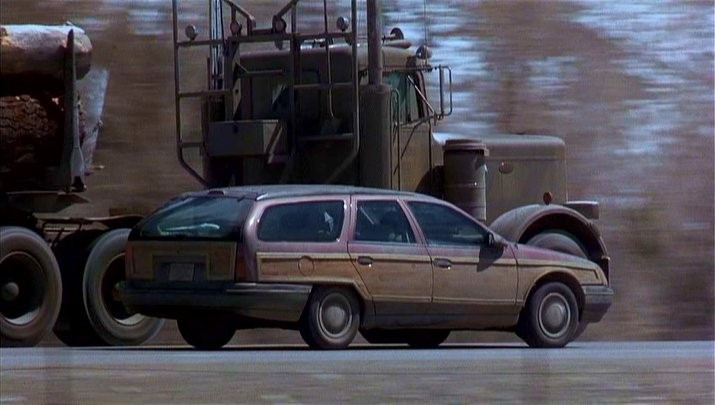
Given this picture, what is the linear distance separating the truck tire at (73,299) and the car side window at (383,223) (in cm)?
331

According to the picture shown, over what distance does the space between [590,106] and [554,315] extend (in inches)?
530

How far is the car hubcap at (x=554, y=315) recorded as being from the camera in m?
14.7

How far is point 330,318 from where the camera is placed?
44.2 ft

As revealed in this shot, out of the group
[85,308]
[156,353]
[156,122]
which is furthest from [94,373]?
[156,122]

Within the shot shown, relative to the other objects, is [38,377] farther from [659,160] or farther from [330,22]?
[659,160]

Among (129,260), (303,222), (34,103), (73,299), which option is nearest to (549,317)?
(303,222)

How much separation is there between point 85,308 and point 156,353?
10.5ft

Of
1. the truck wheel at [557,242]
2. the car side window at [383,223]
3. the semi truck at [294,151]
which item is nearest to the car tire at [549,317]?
the semi truck at [294,151]

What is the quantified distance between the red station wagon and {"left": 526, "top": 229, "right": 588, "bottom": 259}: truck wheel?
943 mm

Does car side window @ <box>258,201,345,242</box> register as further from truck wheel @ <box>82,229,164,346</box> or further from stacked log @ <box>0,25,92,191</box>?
stacked log @ <box>0,25,92,191</box>

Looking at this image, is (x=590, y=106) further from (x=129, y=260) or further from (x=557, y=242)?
(x=129, y=260)

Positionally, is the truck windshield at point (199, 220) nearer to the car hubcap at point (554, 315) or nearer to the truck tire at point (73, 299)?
the truck tire at point (73, 299)

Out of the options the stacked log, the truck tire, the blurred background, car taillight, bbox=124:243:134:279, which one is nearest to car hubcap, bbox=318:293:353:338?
car taillight, bbox=124:243:134:279

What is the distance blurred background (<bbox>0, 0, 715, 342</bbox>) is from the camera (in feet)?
79.6
